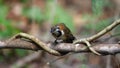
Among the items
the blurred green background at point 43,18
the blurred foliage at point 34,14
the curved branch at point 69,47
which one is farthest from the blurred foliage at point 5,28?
the curved branch at point 69,47

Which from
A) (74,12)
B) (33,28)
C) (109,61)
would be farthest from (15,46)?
(74,12)

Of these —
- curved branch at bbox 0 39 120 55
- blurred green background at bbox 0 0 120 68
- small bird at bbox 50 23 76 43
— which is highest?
small bird at bbox 50 23 76 43

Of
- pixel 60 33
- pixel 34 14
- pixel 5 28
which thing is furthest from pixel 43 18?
pixel 60 33

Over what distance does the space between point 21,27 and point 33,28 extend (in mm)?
140

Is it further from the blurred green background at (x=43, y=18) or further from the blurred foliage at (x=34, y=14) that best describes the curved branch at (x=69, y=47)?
the blurred foliage at (x=34, y=14)

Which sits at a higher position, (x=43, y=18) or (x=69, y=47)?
(x=69, y=47)

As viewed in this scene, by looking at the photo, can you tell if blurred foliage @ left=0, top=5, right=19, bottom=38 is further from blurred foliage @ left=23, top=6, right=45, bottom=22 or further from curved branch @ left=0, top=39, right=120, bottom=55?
curved branch @ left=0, top=39, right=120, bottom=55

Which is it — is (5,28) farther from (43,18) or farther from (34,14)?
(43,18)

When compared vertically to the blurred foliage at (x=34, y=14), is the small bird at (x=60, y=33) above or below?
above

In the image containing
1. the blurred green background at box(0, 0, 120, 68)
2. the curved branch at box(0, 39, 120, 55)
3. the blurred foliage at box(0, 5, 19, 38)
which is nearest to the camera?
the curved branch at box(0, 39, 120, 55)

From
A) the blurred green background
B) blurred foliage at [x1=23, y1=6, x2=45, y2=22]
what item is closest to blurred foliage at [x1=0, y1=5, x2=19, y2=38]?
the blurred green background

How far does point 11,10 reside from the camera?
18.8ft

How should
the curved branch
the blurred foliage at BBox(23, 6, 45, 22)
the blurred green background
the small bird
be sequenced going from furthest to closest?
the blurred foliage at BBox(23, 6, 45, 22) → the blurred green background → the small bird → the curved branch

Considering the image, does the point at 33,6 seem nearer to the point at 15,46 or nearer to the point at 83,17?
the point at 83,17
